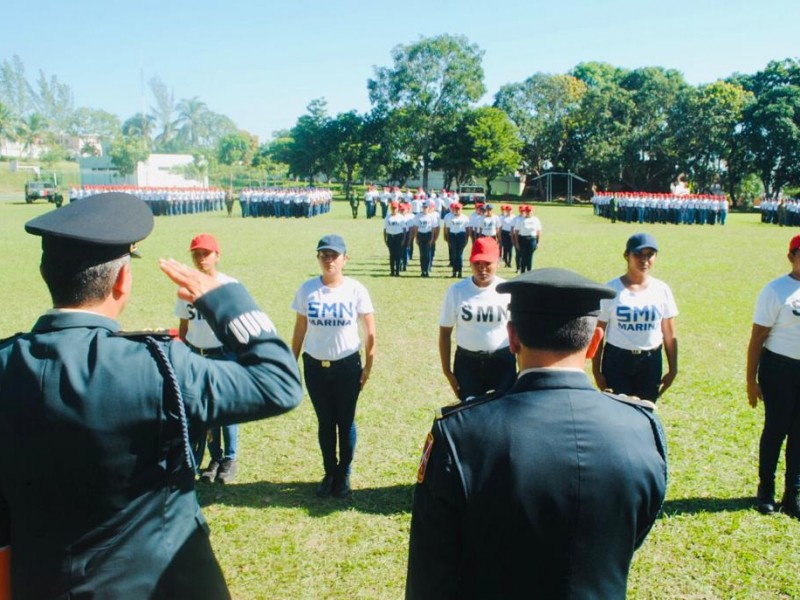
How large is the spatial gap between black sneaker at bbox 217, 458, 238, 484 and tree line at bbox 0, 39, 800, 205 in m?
53.9

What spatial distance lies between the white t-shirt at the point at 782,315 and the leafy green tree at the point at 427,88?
61.6 m

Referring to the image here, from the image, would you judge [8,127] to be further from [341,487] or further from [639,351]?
[639,351]

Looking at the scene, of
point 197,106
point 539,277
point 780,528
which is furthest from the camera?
point 197,106

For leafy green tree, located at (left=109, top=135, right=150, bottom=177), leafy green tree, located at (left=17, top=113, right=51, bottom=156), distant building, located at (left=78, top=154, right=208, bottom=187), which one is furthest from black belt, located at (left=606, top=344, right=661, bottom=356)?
leafy green tree, located at (left=17, top=113, right=51, bottom=156)

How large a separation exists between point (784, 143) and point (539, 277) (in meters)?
55.9

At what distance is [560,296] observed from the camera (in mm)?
2105

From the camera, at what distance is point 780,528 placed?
4.96 m

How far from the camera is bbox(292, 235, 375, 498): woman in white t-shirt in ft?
17.9

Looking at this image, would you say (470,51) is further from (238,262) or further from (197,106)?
(197,106)

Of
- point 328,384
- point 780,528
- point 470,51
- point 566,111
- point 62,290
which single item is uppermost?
point 470,51

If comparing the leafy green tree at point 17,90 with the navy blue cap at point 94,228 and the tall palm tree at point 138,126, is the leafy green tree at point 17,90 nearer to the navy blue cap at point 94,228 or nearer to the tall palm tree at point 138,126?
the tall palm tree at point 138,126

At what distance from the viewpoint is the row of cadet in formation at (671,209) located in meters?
35.1

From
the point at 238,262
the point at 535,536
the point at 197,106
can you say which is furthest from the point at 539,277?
the point at 197,106

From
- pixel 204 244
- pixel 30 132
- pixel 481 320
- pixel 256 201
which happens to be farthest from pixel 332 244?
pixel 30 132
